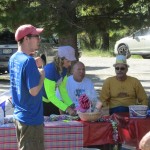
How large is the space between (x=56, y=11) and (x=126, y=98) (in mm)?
1702

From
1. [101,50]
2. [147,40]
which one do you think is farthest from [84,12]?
[101,50]

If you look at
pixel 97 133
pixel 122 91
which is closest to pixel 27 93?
pixel 97 133

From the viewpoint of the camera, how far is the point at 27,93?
12.9 ft

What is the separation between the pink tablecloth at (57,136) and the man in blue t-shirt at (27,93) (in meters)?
0.89

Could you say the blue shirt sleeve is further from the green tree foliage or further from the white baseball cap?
the green tree foliage

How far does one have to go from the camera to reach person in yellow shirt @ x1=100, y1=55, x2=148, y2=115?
20.1 ft

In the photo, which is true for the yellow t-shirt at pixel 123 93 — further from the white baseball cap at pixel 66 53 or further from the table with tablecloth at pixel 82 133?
the white baseball cap at pixel 66 53

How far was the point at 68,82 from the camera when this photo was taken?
6.08m

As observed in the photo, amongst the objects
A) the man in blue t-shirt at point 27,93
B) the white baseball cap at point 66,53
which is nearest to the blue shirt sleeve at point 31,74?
the man in blue t-shirt at point 27,93

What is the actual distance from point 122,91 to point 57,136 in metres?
1.46

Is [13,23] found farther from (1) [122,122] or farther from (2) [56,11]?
(1) [122,122]

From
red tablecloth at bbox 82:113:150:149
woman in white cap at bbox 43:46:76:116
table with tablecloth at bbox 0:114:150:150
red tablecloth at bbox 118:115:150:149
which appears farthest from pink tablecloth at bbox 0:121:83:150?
red tablecloth at bbox 118:115:150:149

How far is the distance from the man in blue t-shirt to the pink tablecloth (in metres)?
0.89

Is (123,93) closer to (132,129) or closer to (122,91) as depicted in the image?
(122,91)
